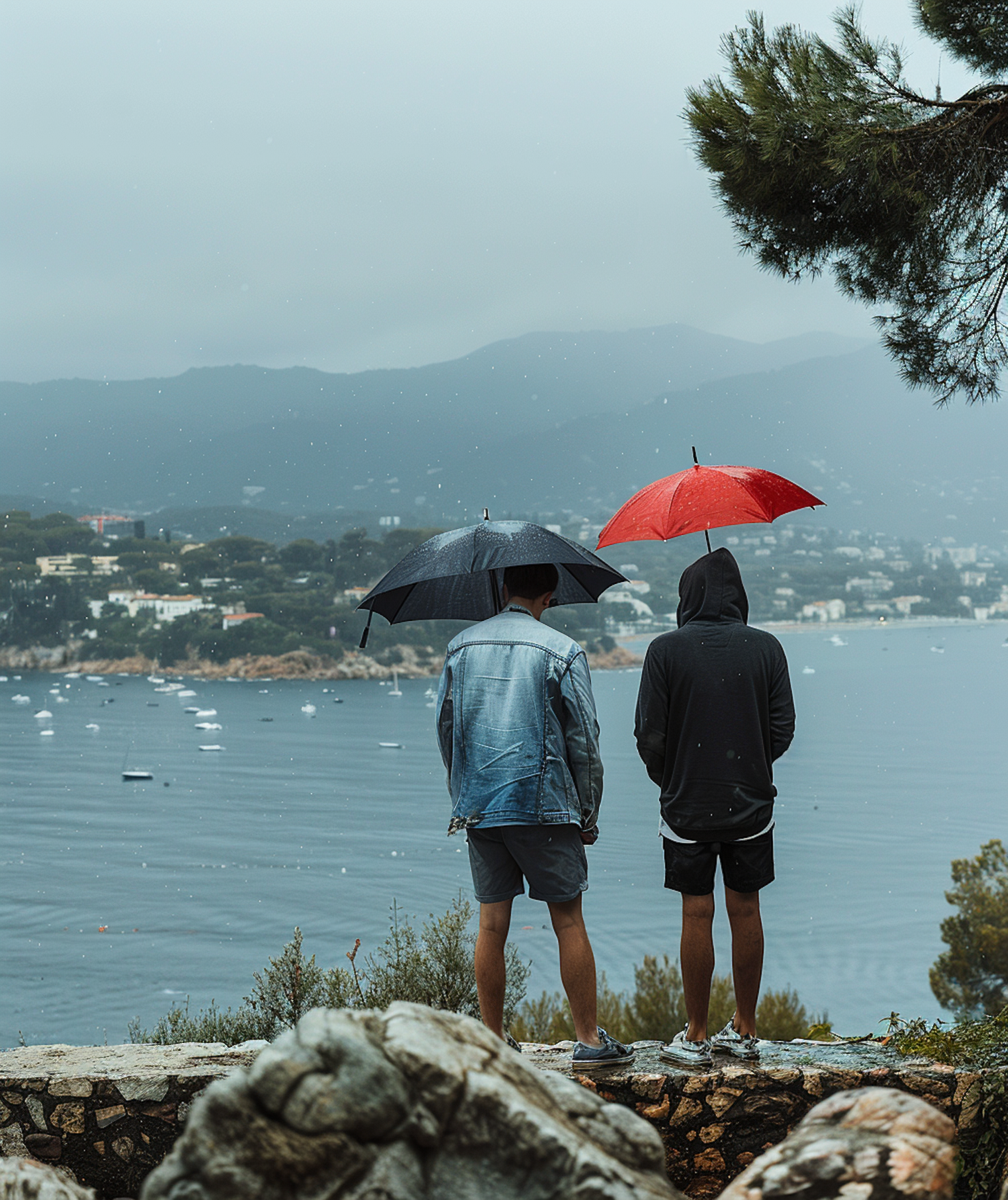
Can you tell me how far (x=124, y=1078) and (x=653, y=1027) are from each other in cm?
1095

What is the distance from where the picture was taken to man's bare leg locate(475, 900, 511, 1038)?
255 cm

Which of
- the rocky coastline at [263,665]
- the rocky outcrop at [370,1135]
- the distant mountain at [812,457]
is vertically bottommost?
the rocky coastline at [263,665]

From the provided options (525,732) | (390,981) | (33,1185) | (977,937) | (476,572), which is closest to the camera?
(33,1185)

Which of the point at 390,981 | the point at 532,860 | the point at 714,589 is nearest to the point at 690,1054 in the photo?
the point at 532,860

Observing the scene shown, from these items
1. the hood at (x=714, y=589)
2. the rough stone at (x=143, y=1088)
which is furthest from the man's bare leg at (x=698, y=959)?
the rough stone at (x=143, y=1088)

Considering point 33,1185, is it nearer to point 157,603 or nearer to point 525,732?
point 525,732

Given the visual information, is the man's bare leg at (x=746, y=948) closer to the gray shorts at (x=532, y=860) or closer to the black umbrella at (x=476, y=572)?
the gray shorts at (x=532, y=860)

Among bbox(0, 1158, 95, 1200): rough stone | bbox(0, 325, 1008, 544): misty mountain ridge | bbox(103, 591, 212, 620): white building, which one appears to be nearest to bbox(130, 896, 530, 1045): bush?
bbox(0, 1158, 95, 1200): rough stone

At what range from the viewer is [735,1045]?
2.71m

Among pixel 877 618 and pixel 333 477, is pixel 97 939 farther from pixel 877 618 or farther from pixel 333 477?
pixel 333 477

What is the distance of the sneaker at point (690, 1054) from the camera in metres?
2.63

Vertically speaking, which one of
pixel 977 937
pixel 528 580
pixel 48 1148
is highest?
pixel 528 580

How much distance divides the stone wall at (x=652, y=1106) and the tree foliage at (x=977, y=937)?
15.9 m

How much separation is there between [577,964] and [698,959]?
39 centimetres
